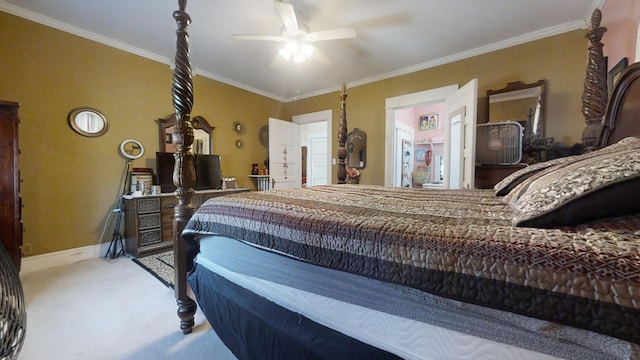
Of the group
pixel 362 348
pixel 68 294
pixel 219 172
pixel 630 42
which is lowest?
pixel 68 294

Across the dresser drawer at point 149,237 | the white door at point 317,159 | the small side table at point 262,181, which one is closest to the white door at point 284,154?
the small side table at point 262,181

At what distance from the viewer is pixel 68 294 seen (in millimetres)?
1941

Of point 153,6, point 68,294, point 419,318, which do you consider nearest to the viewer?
point 419,318

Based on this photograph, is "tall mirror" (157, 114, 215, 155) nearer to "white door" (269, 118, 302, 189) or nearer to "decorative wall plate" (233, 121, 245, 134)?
"decorative wall plate" (233, 121, 245, 134)

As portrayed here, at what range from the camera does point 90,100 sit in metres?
2.77

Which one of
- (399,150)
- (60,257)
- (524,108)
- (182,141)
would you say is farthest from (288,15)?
(60,257)

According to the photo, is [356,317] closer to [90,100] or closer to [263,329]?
[263,329]

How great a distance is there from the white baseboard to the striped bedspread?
3246mm

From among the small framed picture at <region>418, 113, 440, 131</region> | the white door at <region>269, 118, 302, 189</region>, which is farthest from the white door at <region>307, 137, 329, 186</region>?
the small framed picture at <region>418, 113, 440, 131</region>

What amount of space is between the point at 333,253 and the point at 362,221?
124 millimetres

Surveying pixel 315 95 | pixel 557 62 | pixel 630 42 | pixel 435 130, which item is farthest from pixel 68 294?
pixel 435 130

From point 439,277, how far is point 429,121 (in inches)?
229

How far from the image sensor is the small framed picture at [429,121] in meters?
5.54

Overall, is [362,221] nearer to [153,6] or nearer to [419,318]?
[419,318]
